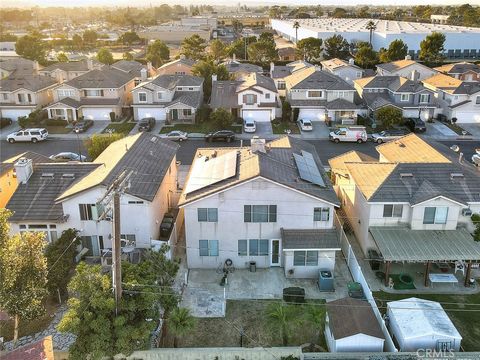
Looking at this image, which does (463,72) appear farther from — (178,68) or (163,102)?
(163,102)

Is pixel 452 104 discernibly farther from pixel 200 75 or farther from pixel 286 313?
pixel 286 313

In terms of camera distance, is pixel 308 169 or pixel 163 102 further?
pixel 163 102

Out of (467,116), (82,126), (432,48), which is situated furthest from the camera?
(432,48)

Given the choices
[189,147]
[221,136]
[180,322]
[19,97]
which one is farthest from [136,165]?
[19,97]

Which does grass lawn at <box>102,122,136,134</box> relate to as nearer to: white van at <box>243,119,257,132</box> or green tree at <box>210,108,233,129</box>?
green tree at <box>210,108,233,129</box>

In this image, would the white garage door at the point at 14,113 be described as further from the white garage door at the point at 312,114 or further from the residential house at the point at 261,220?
the residential house at the point at 261,220

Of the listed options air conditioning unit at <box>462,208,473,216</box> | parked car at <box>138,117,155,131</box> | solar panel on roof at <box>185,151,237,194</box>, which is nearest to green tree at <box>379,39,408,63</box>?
parked car at <box>138,117,155,131</box>
